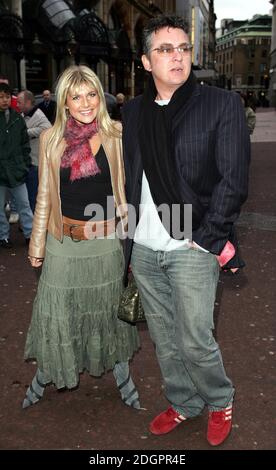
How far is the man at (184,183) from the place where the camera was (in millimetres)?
2506

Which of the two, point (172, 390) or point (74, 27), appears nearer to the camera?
point (172, 390)

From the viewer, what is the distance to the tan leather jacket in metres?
3.06

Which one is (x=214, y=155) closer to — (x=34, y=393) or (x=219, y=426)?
(x=219, y=426)

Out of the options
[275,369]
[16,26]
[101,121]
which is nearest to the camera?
[101,121]

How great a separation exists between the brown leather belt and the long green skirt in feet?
0.15

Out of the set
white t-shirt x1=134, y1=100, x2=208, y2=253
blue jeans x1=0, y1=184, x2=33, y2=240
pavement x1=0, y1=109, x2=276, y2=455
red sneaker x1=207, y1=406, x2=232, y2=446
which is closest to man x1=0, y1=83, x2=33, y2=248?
blue jeans x1=0, y1=184, x2=33, y2=240

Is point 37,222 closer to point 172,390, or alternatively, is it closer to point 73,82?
point 73,82

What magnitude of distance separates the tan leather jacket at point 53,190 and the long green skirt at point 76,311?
81mm

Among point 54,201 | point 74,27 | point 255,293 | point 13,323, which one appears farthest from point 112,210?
point 74,27

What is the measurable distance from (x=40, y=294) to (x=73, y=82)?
128cm

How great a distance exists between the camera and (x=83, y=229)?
311cm

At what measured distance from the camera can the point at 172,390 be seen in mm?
3125

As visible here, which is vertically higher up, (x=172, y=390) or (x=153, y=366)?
(x=172, y=390)

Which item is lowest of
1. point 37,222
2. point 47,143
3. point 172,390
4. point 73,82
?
point 172,390
